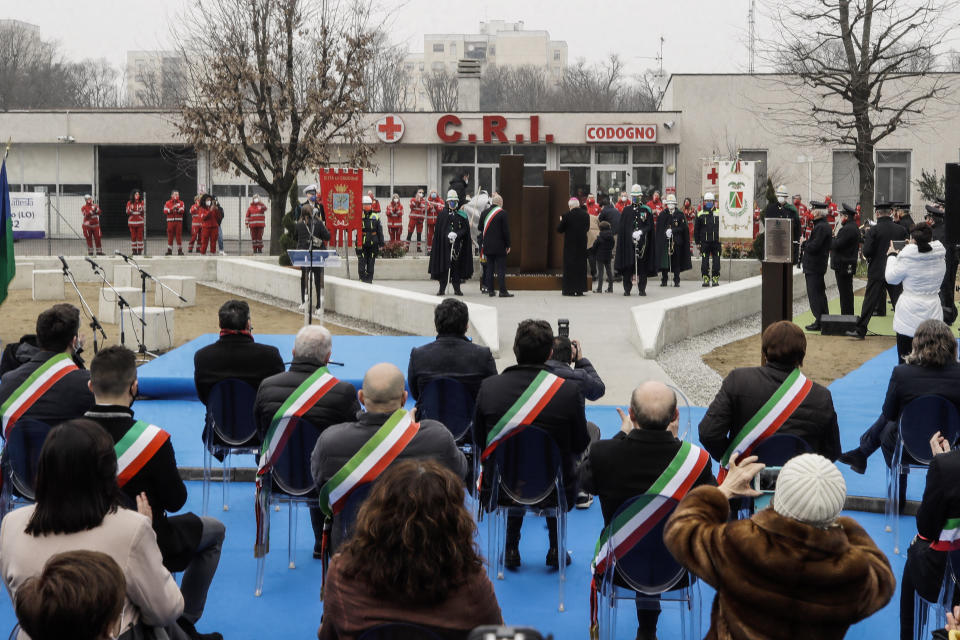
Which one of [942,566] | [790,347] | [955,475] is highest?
[790,347]

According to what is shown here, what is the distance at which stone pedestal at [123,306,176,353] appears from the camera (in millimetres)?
12719

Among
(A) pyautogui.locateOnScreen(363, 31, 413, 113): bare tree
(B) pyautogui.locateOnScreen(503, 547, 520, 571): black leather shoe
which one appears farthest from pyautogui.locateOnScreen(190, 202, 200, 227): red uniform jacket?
(A) pyautogui.locateOnScreen(363, 31, 413, 113): bare tree

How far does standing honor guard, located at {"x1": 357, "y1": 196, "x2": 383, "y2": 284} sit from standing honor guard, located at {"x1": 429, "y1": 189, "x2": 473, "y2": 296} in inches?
83.7

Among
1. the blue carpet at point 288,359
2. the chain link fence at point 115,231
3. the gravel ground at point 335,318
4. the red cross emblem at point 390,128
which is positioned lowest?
the blue carpet at point 288,359

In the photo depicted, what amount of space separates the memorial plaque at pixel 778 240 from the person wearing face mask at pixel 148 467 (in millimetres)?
6226

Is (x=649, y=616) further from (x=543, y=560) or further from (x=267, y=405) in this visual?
(x=267, y=405)

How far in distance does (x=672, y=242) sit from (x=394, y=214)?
39.0 ft

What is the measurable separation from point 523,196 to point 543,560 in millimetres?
14060

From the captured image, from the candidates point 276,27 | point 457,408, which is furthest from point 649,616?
point 276,27

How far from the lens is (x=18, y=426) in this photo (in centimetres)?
484

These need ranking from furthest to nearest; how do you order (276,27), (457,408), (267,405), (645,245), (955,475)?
(276,27), (645,245), (457,408), (267,405), (955,475)

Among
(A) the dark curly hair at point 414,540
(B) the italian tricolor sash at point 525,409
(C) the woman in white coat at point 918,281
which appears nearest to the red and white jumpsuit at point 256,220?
(C) the woman in white coat at point 918,281

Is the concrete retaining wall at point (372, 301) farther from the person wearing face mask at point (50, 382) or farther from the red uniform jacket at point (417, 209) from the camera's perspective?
the red uniform jacket at point (417, 209)

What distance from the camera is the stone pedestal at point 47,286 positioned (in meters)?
18.4
